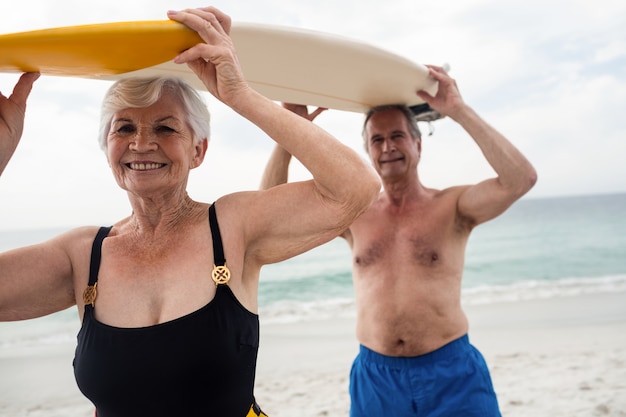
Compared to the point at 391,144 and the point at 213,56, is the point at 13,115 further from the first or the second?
the point at 391,144

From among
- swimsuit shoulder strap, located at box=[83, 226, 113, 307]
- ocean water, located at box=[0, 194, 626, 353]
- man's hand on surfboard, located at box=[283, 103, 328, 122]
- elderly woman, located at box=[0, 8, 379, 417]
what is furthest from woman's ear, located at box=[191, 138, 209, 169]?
ocean water, located at box=[0, 194, 626, 353]

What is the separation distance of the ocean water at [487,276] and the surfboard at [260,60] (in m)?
10.2

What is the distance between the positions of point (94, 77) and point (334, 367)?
21.4 ft

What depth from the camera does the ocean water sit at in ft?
42.5

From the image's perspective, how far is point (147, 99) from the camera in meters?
1.62

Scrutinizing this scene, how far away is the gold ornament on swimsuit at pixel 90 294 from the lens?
1.60m

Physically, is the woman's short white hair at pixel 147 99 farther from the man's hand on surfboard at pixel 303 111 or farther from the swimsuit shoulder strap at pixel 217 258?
the man's hand on surfboard at pixel 303 111

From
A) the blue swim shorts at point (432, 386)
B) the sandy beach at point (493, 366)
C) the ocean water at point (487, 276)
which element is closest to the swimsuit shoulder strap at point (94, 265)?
the blue swim shorts at point (432, 386)

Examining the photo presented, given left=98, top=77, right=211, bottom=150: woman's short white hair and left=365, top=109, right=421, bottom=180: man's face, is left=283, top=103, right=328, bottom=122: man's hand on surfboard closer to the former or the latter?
left=365, top=109, right=421, bottom=180: man's face

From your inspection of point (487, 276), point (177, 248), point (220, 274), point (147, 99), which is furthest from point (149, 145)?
point (487, 276)

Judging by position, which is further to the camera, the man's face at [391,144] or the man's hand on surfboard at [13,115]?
the man's face at [391,144]

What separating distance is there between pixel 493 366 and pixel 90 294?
21.9 ft

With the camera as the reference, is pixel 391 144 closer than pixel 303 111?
No

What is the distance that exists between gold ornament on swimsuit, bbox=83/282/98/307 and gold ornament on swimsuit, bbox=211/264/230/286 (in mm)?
393
